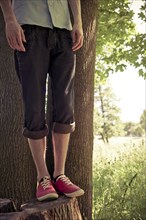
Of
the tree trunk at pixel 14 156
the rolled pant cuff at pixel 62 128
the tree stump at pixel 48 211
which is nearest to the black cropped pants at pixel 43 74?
the rolled pant cuff at pixel 62 128

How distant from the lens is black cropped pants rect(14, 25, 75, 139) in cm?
302

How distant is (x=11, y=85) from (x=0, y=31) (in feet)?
2.14

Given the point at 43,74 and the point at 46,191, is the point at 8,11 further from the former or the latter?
the point at 46,191

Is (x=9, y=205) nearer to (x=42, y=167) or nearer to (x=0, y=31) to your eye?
(x=42, y=167)

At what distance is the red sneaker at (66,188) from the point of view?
313 centimetres

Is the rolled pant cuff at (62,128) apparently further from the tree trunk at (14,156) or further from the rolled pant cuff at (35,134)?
the tree trunk at (14,156)

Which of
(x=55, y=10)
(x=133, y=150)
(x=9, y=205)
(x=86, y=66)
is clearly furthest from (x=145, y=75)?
(x=9, y=205)

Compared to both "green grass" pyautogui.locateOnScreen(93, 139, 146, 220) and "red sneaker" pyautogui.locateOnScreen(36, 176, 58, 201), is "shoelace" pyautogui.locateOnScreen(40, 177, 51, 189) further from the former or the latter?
"green grass" pyautogui.locateOnScreen(93, 139, 146, 220)

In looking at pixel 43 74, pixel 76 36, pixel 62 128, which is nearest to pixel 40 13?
pixel 76 36

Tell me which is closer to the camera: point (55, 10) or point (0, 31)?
point (55, 10)

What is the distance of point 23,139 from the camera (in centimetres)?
403

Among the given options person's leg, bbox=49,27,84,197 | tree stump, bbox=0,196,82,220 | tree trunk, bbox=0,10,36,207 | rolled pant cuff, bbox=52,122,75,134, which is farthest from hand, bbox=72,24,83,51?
tree stump, bbox=0,196,82,220

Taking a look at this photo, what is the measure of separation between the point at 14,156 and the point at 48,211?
1.21m

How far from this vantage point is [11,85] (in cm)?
411
